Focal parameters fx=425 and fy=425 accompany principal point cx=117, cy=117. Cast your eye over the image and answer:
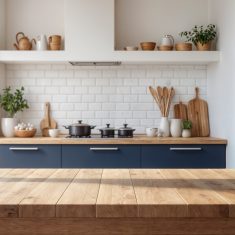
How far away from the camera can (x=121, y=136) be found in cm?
486

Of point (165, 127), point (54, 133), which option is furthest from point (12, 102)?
point (165, 127)

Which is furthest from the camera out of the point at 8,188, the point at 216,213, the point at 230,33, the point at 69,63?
the point at 69,63

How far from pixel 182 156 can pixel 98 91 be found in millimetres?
1431

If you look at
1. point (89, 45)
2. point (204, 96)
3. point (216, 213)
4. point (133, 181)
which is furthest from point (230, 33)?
point (216, 213)

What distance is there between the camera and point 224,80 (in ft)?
15.3

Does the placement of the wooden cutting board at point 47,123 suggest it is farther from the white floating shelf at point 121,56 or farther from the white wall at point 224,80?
the white wall at point 224,80

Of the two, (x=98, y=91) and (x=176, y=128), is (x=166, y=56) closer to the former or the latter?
(x=176, y=128)

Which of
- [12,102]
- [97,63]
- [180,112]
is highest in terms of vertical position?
[97,63]

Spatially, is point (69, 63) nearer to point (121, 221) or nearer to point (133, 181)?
point (133, 181)

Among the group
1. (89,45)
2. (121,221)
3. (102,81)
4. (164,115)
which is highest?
(89,45)

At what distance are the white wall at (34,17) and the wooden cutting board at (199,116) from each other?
188 cm

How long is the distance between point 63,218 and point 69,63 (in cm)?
378

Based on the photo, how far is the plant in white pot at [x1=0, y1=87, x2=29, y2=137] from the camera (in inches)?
199

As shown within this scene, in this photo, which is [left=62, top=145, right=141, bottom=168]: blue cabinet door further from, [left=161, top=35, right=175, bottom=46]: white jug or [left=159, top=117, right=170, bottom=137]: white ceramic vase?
[left=161, top=35, right=175, bottom=46]: white jug
